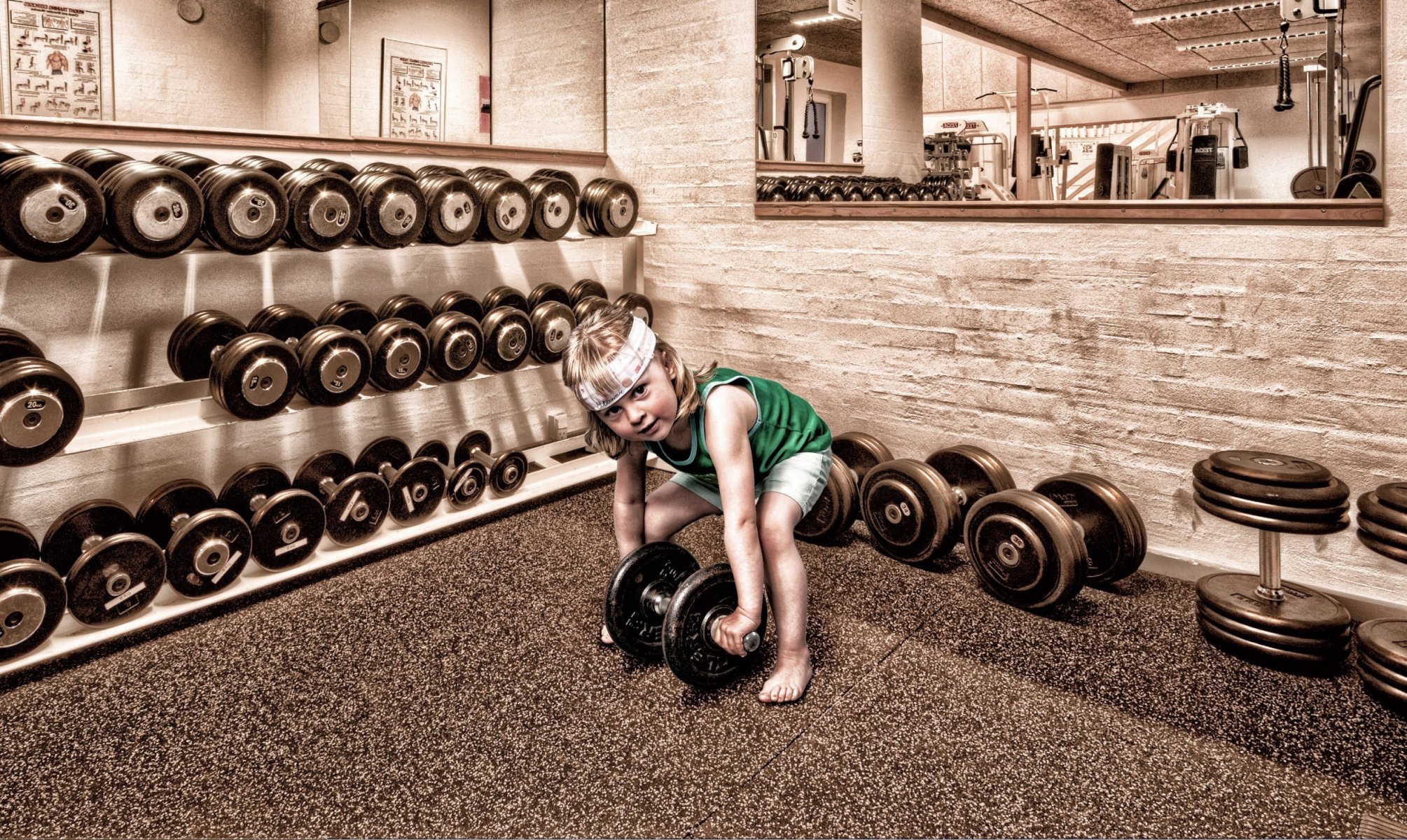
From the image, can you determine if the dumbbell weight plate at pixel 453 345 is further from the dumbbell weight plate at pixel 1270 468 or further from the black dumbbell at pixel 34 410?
the dumbbell weight plate at pixel 1270 468

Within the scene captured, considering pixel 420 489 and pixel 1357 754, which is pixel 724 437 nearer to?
pixel 1357 754

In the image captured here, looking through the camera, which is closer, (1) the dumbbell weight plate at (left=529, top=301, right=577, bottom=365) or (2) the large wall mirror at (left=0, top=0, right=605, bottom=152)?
(2) the large wall mirror at (left=0, top=0, right=605, bottom=152)

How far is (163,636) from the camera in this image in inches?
75.4

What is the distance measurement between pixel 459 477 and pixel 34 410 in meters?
1.11

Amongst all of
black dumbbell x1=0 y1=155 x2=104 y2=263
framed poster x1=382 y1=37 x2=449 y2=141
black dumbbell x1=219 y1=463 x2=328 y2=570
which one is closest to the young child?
black dumbbell x1=219 y1=463 x2=328 y2=570

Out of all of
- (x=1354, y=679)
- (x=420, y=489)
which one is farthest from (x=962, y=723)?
(x=420, y=489)

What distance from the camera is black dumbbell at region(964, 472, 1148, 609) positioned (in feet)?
6.11

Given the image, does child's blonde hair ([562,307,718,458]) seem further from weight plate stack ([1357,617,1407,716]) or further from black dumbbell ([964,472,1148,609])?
weight plate stack ([1357,617,1407,716])

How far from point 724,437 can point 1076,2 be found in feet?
5.39

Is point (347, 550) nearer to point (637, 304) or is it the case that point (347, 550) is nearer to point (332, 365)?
point (332, 365)

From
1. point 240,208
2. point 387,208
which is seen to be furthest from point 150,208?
point 387,208

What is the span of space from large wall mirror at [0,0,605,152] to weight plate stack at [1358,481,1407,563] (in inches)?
107

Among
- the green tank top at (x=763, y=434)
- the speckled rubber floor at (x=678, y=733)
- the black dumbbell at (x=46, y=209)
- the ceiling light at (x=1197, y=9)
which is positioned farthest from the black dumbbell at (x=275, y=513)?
the ceiling light at (x=1197, y=9)

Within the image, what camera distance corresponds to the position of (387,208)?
232 cm
